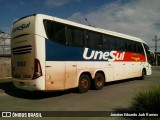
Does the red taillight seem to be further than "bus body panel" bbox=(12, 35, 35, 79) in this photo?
No

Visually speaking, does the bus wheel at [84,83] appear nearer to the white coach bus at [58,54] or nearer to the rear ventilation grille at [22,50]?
the white coach bus at [58,54]

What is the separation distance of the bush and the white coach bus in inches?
175

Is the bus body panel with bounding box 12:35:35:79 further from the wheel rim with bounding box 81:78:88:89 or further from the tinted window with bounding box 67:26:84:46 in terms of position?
the wheel rim with bounding box 81:78:88:89

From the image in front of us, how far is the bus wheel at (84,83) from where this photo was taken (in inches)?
512

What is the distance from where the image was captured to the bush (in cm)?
726

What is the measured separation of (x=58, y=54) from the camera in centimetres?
1138

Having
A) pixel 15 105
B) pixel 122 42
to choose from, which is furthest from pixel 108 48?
pixel 15 105

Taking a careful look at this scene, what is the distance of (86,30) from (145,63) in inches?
396

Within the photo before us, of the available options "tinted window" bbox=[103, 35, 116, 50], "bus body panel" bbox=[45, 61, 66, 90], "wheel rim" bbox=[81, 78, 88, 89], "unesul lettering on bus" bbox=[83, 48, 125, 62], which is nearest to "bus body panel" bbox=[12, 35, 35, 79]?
"bus body panel" bbox=[45, 61, 66, 90]

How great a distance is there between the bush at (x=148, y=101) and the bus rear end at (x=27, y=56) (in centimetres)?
445

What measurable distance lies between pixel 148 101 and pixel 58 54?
5182 mm

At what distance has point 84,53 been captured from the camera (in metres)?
13.3

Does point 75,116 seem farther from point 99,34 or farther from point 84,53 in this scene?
point 99,34

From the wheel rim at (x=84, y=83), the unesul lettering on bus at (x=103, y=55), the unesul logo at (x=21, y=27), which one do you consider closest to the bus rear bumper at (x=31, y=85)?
the unesul logo at (x=21, y=27)
